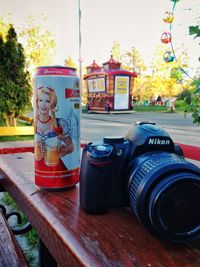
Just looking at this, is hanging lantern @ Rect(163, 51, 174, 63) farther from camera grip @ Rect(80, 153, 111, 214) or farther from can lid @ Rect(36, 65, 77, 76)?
camera grip @ Rect(80, 153, 111, 214)

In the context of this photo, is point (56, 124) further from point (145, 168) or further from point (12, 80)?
point (12, 80)

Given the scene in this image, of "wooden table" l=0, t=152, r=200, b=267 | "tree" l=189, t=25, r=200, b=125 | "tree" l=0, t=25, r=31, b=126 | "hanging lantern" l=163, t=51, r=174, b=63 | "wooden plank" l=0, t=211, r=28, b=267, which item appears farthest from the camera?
"tree" l=0, t=25, r=31, b=126

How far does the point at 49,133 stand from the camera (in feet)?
2.47

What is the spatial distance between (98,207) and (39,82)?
0.34m

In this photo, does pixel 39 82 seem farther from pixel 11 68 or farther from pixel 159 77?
pixel 159 77

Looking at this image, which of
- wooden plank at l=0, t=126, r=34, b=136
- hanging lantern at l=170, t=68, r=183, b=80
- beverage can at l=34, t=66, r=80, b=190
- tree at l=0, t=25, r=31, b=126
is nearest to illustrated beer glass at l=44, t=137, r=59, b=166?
beverage can at l=34, t=66, r=80, b=190

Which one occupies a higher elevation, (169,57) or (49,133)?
(169,57)

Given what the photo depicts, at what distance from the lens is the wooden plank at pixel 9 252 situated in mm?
801

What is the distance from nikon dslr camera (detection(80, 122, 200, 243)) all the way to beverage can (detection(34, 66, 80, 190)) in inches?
4.2

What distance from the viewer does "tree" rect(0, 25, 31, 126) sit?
5980 millimetres

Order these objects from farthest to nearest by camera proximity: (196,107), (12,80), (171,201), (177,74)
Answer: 1. (12,80)
2. (177,74)
3. (196,107)
4. (171,201)

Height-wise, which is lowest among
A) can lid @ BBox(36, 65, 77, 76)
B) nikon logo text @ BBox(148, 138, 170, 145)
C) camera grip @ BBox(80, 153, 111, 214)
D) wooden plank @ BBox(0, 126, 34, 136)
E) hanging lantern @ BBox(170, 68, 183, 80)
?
wooden plank @ BBox(0, 126, 34, 136)

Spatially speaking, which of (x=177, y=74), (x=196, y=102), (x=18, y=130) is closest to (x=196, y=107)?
(x=196, y=102)

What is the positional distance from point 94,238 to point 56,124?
303mm
